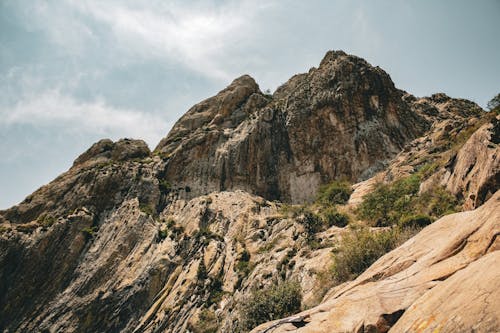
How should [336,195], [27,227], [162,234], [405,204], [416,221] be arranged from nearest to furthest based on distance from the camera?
[416,221]
[405,204]
[336,195]
[162,234]
[27,227]

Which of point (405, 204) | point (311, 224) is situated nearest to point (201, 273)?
point (311, 224)

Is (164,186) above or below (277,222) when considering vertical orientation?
above

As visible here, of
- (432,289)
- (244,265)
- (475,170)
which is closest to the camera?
(432,289)

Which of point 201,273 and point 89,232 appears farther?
point 89,232

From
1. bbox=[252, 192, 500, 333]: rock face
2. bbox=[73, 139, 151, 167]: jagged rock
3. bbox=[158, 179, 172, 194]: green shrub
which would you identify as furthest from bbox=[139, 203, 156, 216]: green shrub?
bbox=[252, 192, 500, 333]: rock face

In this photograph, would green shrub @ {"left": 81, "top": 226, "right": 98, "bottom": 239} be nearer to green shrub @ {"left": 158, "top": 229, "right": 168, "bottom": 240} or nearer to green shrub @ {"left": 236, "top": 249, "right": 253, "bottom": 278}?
green shrub @ {"left": 158, "top": 229, "right": 168, "bottom": 240}

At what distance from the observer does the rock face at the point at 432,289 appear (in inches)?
229

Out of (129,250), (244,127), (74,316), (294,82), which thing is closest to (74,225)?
(129,250)

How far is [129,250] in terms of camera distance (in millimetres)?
38562

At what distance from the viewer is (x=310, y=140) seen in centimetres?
4847

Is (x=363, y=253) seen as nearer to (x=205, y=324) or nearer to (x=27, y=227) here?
(x=205, y=324)

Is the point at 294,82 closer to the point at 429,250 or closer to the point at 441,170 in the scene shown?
the point at 441,170

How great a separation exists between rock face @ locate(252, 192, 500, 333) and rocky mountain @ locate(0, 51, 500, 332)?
44mm

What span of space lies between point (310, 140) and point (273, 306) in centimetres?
3429
